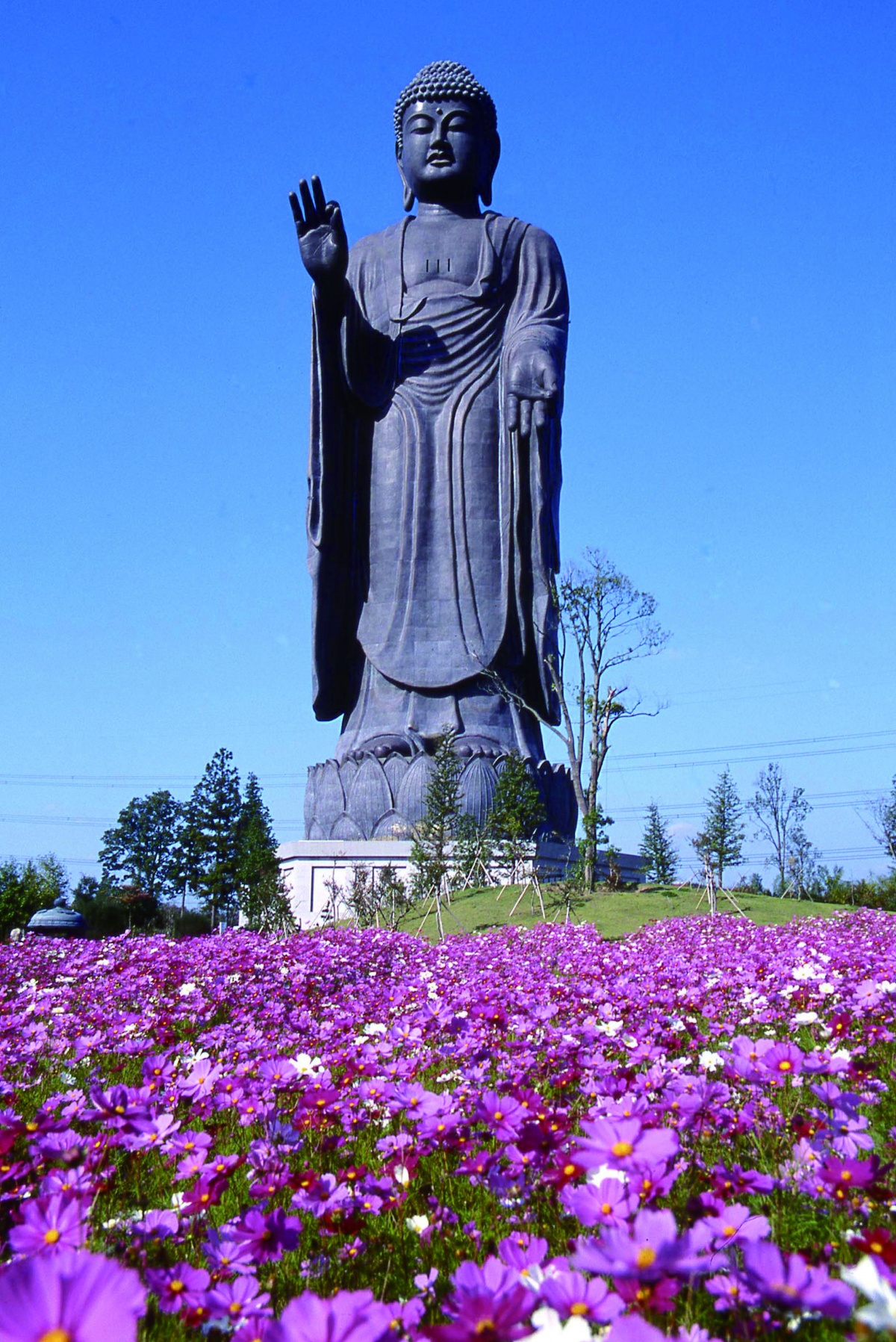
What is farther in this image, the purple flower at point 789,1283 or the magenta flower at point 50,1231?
the magenta flower at point 50,1231

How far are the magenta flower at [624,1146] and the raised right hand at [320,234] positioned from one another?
644 inches

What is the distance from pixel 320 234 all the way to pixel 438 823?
8.64m

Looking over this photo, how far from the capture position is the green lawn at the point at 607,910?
12.9m

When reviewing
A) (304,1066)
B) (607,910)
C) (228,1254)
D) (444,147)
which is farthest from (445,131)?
(228,1254)

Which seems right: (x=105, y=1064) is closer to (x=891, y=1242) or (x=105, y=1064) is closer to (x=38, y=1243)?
(x=38, y=1243)

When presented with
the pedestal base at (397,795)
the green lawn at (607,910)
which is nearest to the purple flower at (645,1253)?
the green lawn at (607,910)

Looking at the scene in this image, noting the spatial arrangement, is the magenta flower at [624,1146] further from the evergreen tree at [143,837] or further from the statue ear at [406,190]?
the evergreen tree at [143,837]

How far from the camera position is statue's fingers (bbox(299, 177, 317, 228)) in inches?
625

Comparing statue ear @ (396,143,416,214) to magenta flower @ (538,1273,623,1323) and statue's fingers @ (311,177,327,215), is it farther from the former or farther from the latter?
magenta flower @ (538,1273,623,1323)

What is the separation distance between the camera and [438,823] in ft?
53.2

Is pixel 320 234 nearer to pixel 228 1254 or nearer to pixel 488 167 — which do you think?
pixel 488 167

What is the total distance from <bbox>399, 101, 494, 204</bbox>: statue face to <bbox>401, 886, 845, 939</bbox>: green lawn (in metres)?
12.3

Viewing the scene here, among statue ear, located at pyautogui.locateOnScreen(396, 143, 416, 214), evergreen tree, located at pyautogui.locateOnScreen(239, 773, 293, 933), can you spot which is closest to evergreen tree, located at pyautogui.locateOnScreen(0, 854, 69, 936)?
evergreen tree, located at pyautogui.locateOnScreen(239, 773, 293, 933)

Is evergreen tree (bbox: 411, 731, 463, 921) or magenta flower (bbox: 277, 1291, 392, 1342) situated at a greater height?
evergreen tree (bbox: 411, 731, 463, 921)
